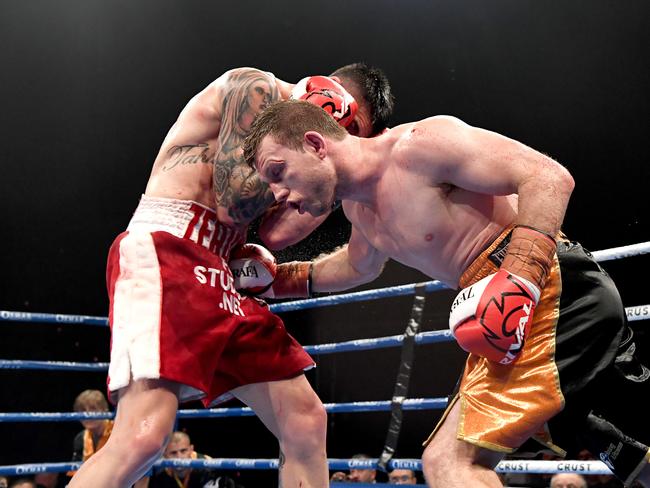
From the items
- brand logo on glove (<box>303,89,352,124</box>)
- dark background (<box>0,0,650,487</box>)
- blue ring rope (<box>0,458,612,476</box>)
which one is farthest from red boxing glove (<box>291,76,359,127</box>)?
dark background (<box>0,0,650,487</box>)

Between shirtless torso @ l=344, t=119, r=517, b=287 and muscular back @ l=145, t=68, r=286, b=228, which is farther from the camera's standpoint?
muscular back @ l=145, t=68, r=286, b=228

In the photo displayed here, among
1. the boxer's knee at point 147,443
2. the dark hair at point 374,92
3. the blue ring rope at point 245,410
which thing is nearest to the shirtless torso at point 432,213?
the dark hair at point 374,92

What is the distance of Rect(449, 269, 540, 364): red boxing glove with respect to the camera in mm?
1537

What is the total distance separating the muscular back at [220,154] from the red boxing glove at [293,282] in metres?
0.32

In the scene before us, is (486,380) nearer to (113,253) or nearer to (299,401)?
(299,401)

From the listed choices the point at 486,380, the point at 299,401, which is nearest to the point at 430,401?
the point at 299,401

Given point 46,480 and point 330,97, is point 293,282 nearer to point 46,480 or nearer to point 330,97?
point 330,97

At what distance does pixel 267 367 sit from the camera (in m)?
2.25

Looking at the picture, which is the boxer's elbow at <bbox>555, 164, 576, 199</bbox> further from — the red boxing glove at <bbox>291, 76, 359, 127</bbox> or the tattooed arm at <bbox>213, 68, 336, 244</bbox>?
the tattooed arm at <bbox>213, 68, 336, 244</bbox>

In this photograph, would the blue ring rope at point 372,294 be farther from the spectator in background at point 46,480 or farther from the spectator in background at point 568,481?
the spectator in background at point 46,480

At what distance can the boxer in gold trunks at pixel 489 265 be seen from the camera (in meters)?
1.60

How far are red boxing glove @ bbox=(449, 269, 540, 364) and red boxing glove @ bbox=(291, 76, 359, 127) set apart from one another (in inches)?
29.9

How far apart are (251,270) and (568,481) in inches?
87.8

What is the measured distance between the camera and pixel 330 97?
7.06 feet
